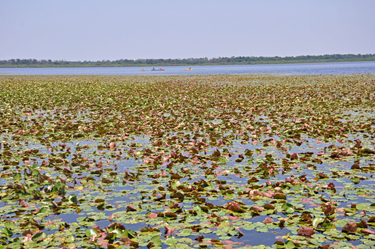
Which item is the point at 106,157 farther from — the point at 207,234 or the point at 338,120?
the point at 338,120

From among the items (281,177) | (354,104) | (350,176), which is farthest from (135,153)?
(354,104)

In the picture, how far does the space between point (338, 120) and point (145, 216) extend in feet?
39.8

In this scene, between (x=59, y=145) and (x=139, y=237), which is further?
(x=59, y=145)

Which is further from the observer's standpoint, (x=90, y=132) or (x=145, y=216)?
(x=90, y=132)

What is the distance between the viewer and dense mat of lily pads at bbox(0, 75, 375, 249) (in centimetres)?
541

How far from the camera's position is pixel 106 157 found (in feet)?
33.9

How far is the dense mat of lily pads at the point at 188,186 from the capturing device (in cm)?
541

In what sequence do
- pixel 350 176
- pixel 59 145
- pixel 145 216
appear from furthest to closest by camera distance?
1. pixel 59 145
2. pixel 350 176
3. pixel 145 216

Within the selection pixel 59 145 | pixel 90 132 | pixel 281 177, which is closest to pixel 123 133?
pixel 90 132

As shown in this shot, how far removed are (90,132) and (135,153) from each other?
4.56 metres

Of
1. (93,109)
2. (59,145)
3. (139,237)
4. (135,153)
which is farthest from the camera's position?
(93,109)

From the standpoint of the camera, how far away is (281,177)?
8289mm

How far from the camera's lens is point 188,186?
7.42m

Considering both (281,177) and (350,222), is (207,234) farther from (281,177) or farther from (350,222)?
(281,177)
